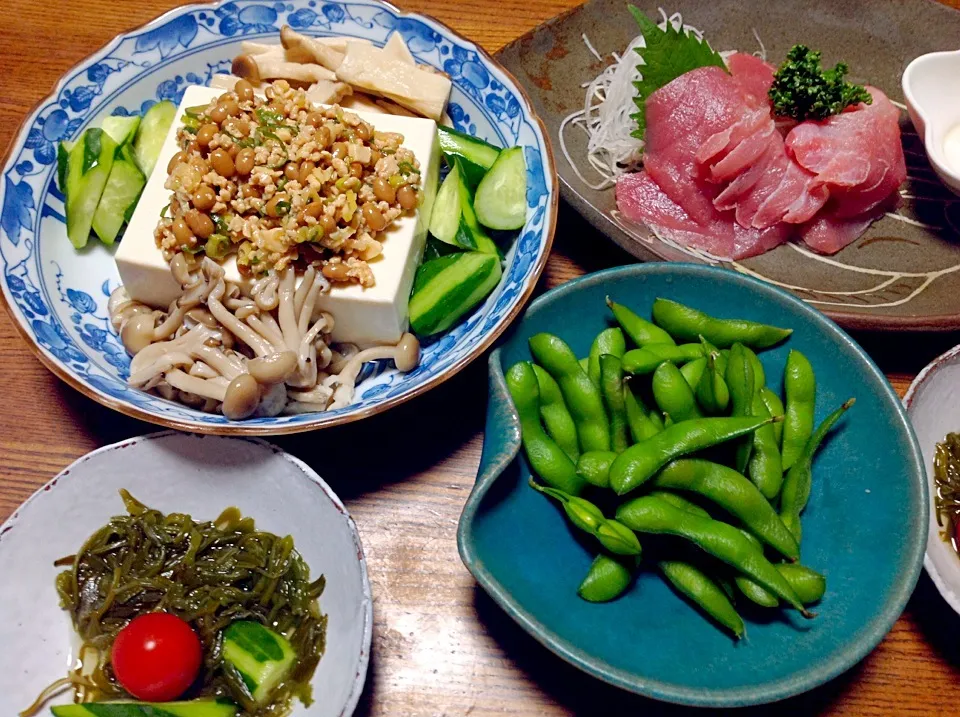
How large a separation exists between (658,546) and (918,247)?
139 cm

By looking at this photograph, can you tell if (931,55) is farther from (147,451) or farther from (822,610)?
(147,451)

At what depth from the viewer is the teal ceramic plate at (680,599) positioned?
144 centimetres

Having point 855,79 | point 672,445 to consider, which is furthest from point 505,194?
point 855,79

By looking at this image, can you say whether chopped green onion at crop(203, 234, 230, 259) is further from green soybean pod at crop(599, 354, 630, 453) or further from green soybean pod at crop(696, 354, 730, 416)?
green soybean pod at crop(696, 354, 730, 416)

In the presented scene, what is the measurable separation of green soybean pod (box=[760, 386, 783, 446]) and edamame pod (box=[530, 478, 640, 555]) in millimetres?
433

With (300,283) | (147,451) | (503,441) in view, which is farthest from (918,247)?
(147,451)

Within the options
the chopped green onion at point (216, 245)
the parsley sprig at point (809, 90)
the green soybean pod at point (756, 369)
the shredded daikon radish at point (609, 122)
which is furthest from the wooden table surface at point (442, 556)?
the parsley sprig at point (809, 90)

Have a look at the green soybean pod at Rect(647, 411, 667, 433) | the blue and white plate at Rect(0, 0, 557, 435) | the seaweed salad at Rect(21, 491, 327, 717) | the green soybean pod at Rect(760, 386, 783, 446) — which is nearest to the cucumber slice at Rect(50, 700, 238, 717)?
the seaweed salad at Rect(21, 491, 327, 717)

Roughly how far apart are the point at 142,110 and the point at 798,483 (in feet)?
6.70

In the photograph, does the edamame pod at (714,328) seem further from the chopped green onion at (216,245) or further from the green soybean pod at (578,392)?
the chopped green onion at (216,245)

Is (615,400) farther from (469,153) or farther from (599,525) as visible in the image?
(469,153)

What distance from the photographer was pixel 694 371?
1720 mm

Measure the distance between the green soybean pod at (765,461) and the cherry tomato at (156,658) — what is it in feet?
4.24

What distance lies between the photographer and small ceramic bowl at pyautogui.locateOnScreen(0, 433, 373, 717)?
5.12 feet
